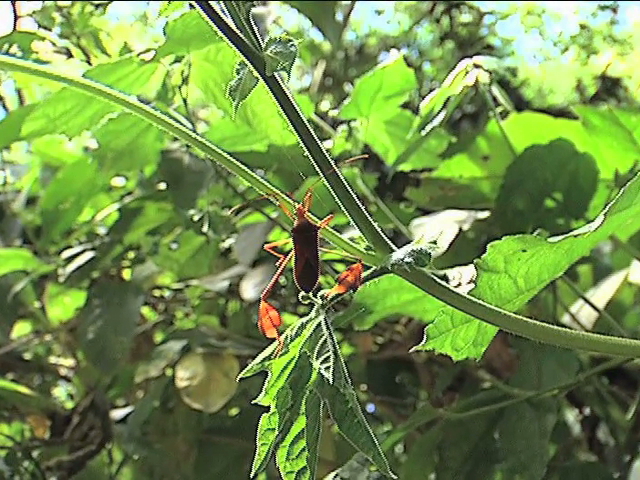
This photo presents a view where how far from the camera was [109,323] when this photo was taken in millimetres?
537

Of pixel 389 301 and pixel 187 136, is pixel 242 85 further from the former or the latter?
pixel 389 301

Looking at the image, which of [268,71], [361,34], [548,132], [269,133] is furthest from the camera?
[361,34]

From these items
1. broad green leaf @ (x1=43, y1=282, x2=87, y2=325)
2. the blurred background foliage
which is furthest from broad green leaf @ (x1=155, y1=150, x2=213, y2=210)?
broad green leaf @ (x1=43, y1=282, x2=87, y2=325)

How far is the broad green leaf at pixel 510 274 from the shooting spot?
0.33 m

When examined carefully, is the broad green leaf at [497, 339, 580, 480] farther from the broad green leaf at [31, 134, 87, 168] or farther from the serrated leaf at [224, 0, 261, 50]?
the broad green leaf at [31, 134, 87, 168]

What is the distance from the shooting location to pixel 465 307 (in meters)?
0.31

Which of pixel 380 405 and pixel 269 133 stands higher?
pixel 269 133

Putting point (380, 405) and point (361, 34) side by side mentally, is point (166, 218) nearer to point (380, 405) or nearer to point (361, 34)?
point (380, 405)

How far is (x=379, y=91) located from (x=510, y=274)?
0.18 m

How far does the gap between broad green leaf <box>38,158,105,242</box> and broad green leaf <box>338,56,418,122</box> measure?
0.53ft

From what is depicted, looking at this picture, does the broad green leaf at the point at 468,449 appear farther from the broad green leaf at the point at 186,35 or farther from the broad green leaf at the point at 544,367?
the broad green leaf at the point at 186,35

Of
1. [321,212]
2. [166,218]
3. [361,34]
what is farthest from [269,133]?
[361,34]

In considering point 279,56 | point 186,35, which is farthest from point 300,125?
point 186,35

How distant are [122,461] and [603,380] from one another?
297 millimetres
